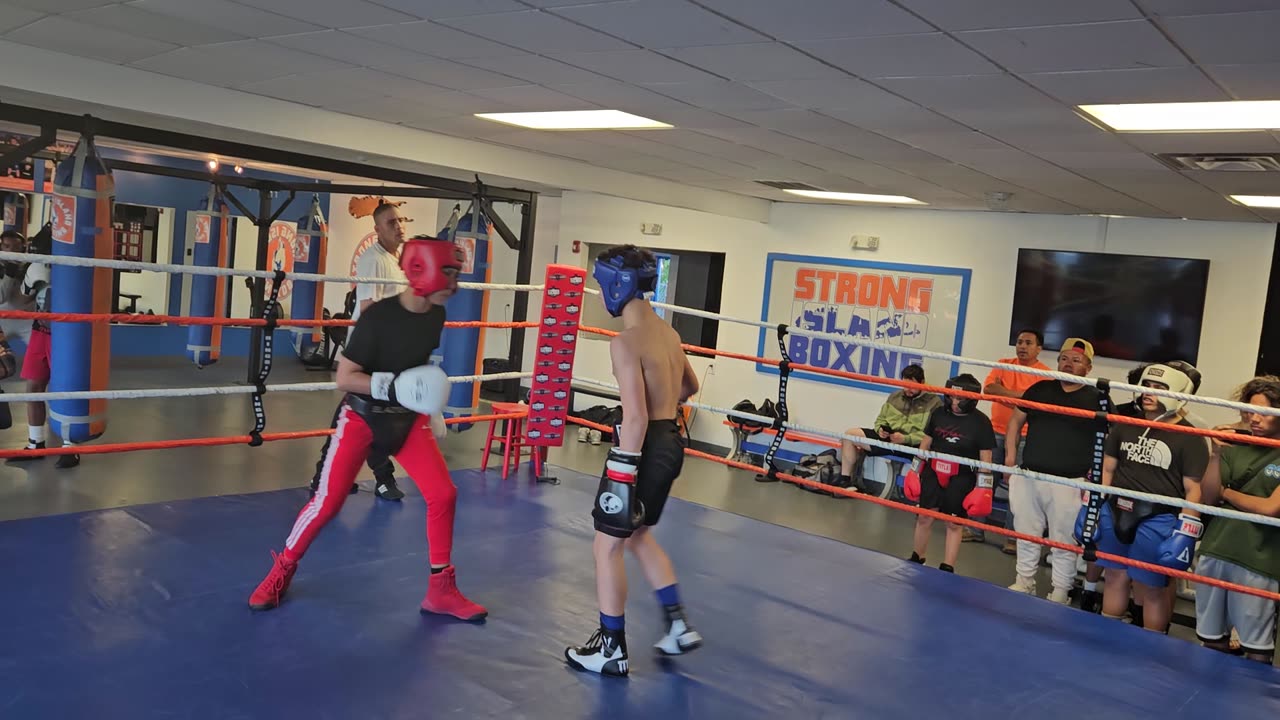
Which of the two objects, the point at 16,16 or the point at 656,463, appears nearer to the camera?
the point at 656,463

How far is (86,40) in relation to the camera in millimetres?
3846

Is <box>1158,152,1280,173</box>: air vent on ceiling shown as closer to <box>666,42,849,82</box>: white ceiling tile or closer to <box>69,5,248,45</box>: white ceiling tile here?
<box>666,42,849,82</box>: white ceiling tile

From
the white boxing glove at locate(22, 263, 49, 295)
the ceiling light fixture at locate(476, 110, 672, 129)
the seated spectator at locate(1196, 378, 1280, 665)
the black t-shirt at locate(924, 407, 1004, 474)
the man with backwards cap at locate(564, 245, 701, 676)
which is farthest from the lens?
the white boxing glove at locate(22, 263, 49, 295)

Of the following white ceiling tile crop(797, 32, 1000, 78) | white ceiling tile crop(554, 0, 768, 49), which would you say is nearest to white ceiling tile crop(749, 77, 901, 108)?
white ceiling tile crop(797, 32, 1000, 78)

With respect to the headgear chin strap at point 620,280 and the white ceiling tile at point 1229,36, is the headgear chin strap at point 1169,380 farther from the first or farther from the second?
the headgear chin strap at point 620,280

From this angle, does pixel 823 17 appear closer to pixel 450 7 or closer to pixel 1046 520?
pixel 450 7

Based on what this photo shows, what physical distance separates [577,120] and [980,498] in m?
2.60

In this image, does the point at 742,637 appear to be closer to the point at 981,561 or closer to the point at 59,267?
the point at 981,561

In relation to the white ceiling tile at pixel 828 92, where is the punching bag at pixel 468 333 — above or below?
below

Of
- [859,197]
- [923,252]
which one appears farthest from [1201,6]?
[923,252]

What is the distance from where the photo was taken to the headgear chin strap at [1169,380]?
3.54 metres

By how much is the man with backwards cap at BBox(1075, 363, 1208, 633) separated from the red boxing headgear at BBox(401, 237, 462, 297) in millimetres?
2292

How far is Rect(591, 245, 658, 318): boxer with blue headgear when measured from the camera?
8.23 feet

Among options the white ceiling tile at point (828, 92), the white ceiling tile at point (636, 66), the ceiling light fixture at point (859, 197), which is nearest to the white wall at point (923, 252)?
the ceiling light fixture at point (859, 197)
